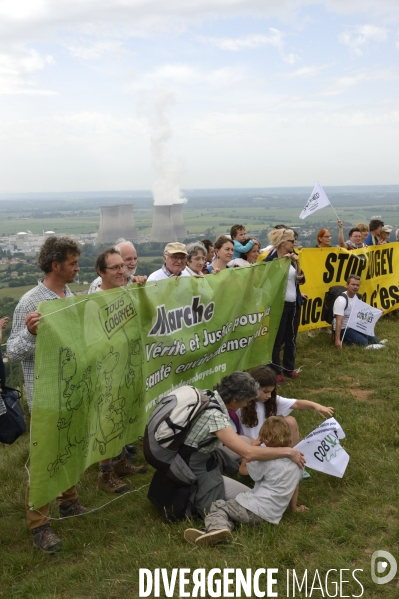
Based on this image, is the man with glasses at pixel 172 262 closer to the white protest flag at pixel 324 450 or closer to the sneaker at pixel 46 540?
the white protest flag at pixel 324 450

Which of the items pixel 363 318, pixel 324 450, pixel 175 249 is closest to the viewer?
pixel 324 450

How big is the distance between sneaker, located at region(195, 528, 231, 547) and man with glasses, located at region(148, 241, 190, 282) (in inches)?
112

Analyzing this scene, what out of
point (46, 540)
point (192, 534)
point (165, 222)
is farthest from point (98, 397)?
point (165, 222)

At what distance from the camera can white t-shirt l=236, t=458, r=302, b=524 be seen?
4418 millimetres

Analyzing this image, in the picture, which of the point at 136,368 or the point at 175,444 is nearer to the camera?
the point at 175,444

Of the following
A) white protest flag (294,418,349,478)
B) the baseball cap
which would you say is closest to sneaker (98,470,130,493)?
white protest flag (294,418,349,478)

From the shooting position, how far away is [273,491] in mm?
4457

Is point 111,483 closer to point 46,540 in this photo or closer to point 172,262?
point 46,540

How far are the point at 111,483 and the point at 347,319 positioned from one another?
19.2ft

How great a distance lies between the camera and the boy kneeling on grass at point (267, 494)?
441 cm

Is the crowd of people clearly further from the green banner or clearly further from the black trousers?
the black trousers

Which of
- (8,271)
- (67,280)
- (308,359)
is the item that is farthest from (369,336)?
(8,271)

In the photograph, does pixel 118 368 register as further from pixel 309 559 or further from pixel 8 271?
pixel 8 271

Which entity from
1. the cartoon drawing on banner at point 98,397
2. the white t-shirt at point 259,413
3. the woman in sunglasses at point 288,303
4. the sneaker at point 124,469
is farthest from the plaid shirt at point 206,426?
the woman in sunglasses at point 288,303
